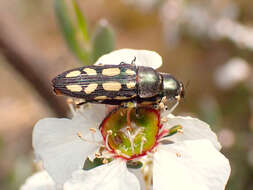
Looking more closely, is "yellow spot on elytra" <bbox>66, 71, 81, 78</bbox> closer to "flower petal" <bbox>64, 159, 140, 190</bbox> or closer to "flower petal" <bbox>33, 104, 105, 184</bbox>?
"flower petal" <bbox>33, 104, 105, 184</bbox>

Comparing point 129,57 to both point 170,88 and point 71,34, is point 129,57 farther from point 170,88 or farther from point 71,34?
point 71,34

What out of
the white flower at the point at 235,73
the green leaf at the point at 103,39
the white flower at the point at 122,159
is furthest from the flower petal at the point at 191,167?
the white flower at the point at 235,73

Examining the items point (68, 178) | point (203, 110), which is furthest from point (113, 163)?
point (203, 110)

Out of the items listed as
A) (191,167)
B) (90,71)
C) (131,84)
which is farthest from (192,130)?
(90,71)

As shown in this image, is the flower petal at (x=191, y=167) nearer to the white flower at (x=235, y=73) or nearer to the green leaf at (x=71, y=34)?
Answer: the green leaf at (x=71, y=34)

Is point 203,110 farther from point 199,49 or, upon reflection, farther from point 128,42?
point 128,42

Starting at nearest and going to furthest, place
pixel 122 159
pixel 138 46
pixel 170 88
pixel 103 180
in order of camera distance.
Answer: pixel 103 180, pixel 122 159, pixel 170 88, pixel 138 46
